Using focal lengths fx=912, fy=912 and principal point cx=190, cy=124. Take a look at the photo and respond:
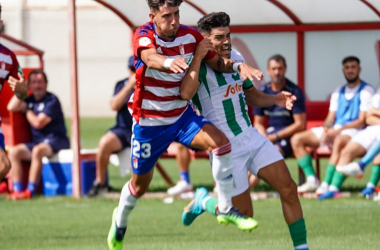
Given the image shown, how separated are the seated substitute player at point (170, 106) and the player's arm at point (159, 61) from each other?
0.6 inches

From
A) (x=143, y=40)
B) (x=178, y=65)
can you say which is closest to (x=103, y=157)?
(x=143, y=40)

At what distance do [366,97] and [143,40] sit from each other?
566 cm

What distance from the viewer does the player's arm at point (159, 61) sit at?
6.53 meters

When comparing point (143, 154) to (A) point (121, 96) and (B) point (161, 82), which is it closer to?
(B) point (161, 82)

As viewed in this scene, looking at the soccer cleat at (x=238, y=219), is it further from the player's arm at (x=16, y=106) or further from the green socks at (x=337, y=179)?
the player's arm at (x=16, y=106)

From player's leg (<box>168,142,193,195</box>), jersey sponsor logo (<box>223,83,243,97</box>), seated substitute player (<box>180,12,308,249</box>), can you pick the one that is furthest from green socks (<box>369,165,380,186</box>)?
jersey sponsor logo (<box>223,83,243,97</box>)

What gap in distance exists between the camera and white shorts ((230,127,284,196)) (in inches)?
293

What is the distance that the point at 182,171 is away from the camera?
40.6 ft

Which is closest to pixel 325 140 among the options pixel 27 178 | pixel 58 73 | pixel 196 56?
pixel 27 178

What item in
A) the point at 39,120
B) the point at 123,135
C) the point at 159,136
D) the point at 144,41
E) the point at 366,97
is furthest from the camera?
the point at 39,120

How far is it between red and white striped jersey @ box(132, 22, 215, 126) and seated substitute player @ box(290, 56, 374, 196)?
4.97 m

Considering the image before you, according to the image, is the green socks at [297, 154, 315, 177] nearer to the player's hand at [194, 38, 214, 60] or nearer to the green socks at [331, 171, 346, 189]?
the green socks at [331, 171, 346, 189]

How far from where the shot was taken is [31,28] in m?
34.9

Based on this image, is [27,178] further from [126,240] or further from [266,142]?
[266,142]
